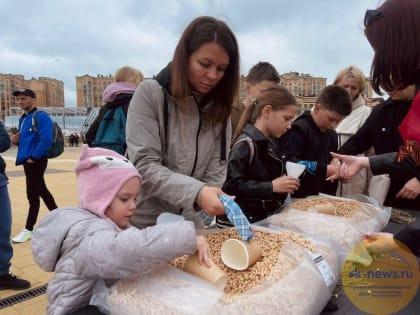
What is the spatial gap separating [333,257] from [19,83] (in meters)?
49.9

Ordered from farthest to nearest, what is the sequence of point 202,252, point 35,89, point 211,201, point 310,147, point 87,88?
1. point 87,88
2. point 35,89
3. point 310,147
4. point 211,201
5. point 202,252

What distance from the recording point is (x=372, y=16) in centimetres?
100

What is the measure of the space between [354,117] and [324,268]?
1.89 m

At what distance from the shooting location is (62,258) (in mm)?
912

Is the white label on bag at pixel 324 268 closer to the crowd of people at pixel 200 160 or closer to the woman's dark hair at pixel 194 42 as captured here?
the crowd of people at pixel 200 160

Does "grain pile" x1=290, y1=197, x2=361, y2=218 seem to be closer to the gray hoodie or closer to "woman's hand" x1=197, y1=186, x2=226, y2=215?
"woman's hand" x1=197, y1=186, x2=226, y2=215

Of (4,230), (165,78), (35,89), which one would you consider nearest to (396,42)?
(165,78)

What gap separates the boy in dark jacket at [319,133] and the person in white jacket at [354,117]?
5.4 inches

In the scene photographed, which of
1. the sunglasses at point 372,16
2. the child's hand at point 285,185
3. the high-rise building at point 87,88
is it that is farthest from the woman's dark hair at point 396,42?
the high-rise building at point 87,88

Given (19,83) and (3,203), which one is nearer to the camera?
(3,203)

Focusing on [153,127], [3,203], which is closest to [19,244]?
[3,203]

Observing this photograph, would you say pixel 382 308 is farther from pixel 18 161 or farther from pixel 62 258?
pixel 18 161

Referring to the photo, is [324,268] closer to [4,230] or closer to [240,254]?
[240,254]

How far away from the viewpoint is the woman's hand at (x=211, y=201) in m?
1.02
